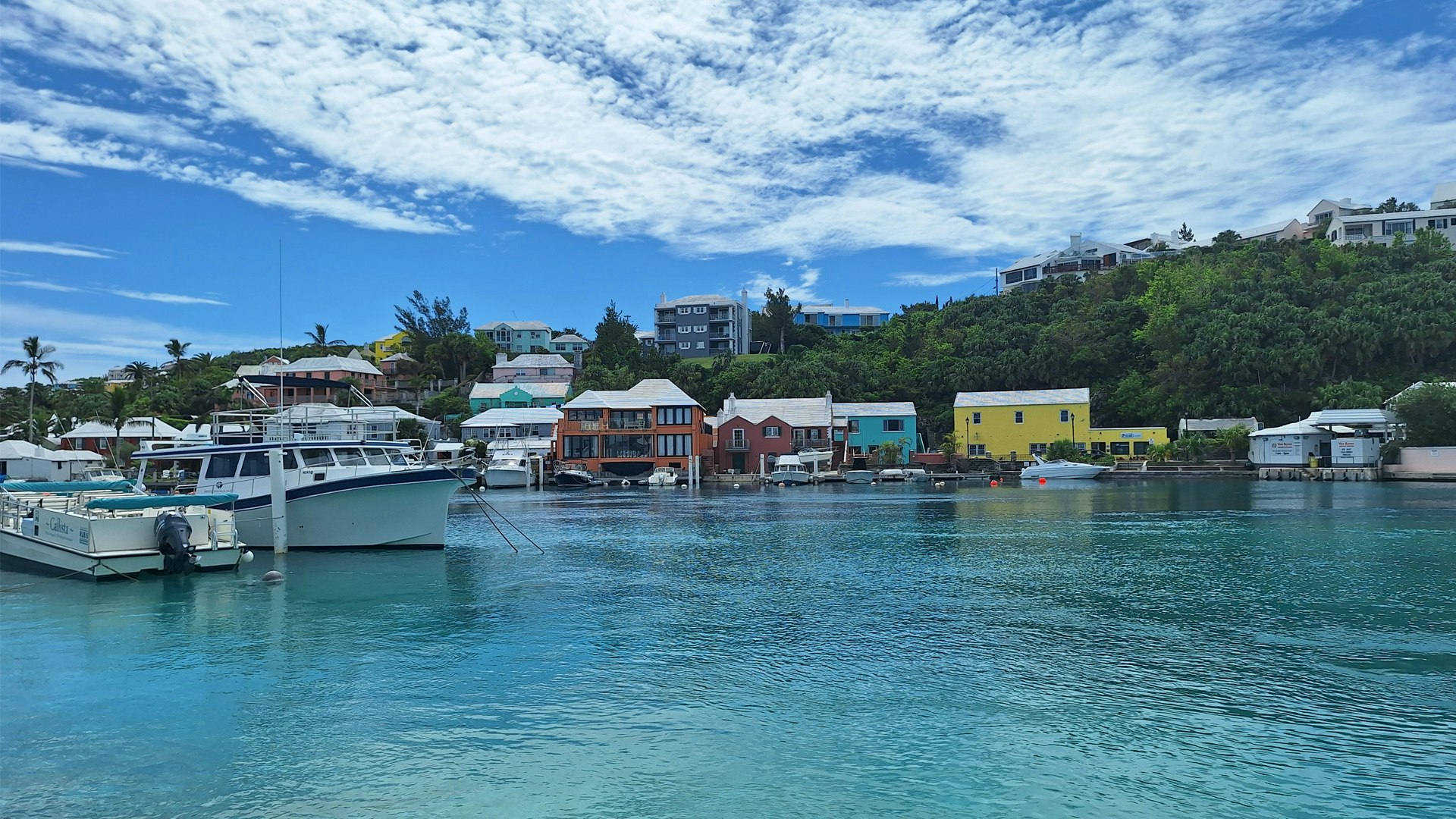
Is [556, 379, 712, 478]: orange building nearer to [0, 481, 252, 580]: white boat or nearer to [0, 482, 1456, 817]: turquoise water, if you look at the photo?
[0, 482, 1456, 817]: turquoise water

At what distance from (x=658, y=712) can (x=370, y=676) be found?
4.99 m

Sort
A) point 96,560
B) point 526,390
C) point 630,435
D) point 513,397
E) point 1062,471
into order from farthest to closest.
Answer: point 526,390, point 513,397, point 630,435, point 1062,471, point 96,560

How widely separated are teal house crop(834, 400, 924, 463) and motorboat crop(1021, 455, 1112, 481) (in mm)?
11826

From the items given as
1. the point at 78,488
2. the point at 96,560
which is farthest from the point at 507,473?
the point at 96,560

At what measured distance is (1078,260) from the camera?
126 m

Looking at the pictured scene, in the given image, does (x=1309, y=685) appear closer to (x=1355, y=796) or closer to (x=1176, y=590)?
(x=1355, y=796)

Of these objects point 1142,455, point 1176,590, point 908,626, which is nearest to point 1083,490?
point 1142,455

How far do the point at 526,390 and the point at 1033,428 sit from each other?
157 ft

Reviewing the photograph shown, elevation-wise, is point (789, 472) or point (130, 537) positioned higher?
point (130, 537)

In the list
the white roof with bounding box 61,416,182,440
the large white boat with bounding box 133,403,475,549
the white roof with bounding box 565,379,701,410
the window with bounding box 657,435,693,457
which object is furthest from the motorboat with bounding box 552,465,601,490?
the large white boat with bounding box 133,403,475,549

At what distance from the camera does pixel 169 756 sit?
11133 mm

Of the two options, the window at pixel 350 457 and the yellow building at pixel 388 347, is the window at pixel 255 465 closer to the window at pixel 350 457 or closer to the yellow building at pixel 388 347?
the window at pixel 350 457

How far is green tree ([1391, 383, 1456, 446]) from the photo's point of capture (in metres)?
63.2

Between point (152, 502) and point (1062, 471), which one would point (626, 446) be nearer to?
point (1062, 471)
